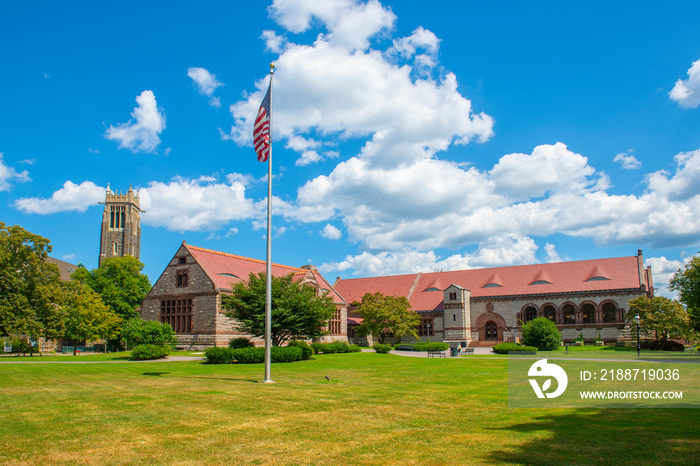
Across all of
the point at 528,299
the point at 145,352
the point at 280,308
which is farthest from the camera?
the point at 528,299

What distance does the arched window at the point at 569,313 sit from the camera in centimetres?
6191

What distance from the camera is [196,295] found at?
47.9 metres

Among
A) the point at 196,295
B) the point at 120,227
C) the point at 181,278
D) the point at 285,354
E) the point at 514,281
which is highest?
the point at 120,227

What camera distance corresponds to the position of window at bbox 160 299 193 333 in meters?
48.4

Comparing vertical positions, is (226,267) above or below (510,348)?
above

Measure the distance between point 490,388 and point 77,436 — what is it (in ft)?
40.4

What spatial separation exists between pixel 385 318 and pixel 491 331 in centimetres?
1723

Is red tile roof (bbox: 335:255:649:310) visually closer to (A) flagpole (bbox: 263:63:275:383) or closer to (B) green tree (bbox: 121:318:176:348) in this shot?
(B) green tree (bbox: 121:318:176:348)

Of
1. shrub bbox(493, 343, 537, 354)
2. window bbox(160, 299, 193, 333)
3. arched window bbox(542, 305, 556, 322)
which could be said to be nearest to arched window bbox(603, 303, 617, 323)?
arched window bbox(542, 305, 556, 322)

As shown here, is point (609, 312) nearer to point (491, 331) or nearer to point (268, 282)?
point (491, 331)

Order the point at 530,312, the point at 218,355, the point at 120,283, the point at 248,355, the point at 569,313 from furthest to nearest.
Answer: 1. the point at 120,283
2. the point at 530,312
3. the point at 569,313
4. the point at 248,355
5. the point at 218,355

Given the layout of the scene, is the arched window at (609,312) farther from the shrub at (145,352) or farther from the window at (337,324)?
the shrub at (145,352)

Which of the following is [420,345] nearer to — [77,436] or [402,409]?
[402,409]

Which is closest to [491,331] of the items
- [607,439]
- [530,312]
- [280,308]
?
[530,312]
